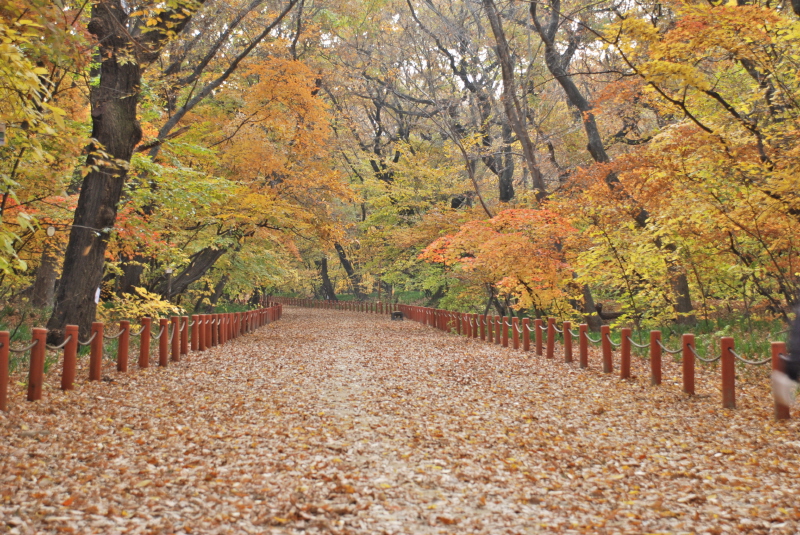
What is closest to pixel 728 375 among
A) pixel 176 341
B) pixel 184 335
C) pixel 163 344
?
pixel 163 344

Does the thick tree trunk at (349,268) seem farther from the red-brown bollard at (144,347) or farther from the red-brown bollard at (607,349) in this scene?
the red-brown bollard at (607,349)

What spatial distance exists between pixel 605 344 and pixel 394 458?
6164mm

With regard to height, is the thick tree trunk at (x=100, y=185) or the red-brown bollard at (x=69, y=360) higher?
the thick tree trunk at (x=100, y=185)

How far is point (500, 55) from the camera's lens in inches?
622

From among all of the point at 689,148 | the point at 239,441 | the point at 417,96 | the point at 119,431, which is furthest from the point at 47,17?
the point at 417,96

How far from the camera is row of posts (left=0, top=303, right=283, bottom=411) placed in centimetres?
643

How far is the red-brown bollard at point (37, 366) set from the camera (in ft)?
21.1

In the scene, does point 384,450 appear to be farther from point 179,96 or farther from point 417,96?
point 417,96

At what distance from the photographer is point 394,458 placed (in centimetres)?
516

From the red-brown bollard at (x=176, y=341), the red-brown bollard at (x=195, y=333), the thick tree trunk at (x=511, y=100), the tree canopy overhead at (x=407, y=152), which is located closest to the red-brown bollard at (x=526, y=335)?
the tree canopy overhead at (x=407, y=152)

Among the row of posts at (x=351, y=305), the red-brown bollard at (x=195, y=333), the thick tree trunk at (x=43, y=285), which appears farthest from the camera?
the row of posts at (x=351, y=305)

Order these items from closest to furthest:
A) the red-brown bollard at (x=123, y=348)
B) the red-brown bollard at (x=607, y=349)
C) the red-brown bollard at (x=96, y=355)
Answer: the red-brown bollard at (x=96, y=355), the red-brown bollard at (x=123, y=348), the red-brown bollard at (x=607, y=349)

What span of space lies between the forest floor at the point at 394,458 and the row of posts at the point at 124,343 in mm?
314

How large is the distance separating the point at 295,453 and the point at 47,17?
16.9 ft
